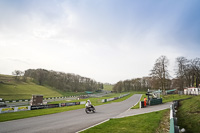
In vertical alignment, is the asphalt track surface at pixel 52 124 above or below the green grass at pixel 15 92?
above

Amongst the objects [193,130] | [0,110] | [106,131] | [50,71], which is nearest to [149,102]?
[193,130]

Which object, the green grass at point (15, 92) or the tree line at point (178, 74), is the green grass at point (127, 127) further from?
the green grass at point (15, 92)

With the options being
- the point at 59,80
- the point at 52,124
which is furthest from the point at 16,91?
the point at 52,124

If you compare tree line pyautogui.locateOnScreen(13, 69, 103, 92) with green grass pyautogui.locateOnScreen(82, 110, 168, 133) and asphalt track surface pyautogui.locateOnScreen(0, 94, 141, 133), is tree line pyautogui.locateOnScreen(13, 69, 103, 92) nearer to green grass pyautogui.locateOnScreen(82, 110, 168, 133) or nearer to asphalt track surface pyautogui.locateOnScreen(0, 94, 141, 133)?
asphalt track surface pyautogui.locateOnScreen(0, 94, 141, 133)

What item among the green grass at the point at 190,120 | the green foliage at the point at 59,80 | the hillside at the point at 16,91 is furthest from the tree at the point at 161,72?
the green foliage at the point at 59,80

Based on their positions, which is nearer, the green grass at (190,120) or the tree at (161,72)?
the green grass at (190,120)

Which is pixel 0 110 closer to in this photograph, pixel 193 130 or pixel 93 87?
pixel 193 130

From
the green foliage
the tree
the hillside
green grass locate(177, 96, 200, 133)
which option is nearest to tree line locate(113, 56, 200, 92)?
the tree

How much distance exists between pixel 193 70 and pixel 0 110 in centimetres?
5390

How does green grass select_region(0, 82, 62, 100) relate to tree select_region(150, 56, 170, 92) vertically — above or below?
below

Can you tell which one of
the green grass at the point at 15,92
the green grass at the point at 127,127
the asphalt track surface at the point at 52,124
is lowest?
the green grass at the point at 15,92

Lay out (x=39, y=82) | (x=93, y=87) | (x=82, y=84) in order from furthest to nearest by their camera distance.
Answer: (x=93, y=87), (x=82, y=84), (x=39, y=82)

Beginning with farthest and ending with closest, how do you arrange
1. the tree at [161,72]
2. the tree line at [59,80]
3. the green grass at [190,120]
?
the tree line at [59,80] < the tree at [161,72] < the green grass at [190,120]

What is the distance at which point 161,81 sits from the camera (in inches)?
1483
